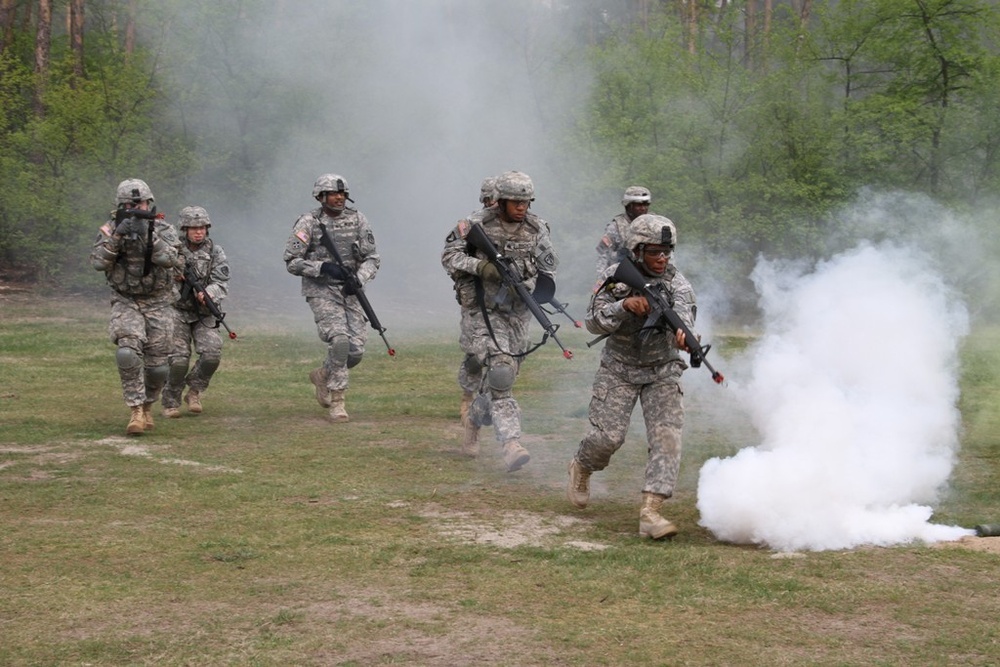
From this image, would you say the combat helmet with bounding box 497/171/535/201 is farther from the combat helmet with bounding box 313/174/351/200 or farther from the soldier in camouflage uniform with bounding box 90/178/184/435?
the soldier in camouflage uniform with bounding box 90/178/184/435

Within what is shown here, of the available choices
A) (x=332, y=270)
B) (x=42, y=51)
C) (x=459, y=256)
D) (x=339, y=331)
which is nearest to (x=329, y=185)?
(x=332, y=270)

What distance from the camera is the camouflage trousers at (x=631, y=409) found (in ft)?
23.1

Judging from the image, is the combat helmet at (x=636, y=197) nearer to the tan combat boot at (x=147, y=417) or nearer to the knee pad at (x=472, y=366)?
the knee pad at (x=472, y=366)

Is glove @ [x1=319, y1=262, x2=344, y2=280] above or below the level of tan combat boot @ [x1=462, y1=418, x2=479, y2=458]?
above

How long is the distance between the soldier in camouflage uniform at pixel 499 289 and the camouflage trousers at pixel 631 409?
1.58m

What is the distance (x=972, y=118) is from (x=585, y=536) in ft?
53.7

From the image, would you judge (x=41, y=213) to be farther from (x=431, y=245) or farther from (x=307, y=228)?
(x=307, y=228)

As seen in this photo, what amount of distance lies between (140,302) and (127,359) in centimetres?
59

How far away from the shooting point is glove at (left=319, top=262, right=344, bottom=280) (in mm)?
11156

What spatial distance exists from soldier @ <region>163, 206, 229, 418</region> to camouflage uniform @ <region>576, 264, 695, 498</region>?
17.1ft

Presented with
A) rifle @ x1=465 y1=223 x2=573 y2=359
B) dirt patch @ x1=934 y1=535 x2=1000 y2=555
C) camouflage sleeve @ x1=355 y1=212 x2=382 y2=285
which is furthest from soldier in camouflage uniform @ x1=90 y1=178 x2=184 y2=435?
dirt patch @ x1=934 y1=535 x2=1000 y2=555

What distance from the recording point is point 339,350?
11172 millimetres

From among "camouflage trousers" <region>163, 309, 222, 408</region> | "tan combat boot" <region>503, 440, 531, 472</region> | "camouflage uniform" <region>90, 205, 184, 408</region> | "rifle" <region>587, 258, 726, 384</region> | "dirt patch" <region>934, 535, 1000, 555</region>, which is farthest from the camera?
"camouflage trousers" <region>163, 309, 222, 408</region>

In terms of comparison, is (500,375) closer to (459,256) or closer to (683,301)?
(459,256)
